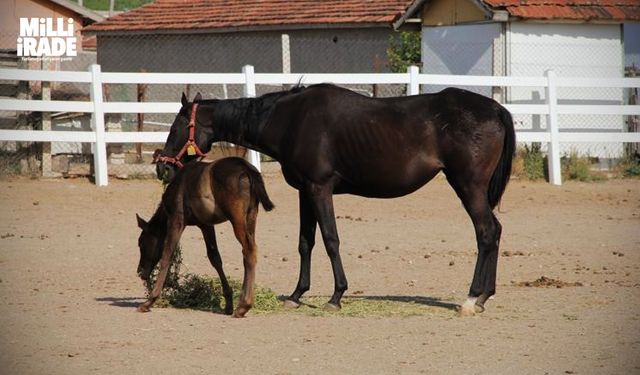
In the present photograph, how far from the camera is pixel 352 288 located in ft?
41.8

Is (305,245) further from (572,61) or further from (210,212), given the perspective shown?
(572,61)

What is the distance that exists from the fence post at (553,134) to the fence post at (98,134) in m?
7.59

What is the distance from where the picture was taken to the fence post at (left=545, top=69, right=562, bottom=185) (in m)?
22.1

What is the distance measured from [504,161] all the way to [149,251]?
3.18 metres

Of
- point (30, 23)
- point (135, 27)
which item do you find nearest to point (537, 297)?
point (135, 27)

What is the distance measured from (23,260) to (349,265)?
356 cm

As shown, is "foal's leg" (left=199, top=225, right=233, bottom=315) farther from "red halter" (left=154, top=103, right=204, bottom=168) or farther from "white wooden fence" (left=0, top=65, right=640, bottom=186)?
"white wooden fence" (left=0, top=65, right=640, bottom=186)

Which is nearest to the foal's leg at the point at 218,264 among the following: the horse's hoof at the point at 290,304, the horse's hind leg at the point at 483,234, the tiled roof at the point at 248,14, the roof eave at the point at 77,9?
the horse's hoof at the point at 290,304

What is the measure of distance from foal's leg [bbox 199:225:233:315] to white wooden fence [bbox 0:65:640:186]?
935 cm

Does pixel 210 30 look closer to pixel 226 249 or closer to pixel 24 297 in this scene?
pixel 226 249

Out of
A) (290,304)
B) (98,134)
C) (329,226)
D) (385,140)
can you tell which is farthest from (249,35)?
(290,304)

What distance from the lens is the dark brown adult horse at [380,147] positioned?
11062mm

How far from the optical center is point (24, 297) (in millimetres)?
11578

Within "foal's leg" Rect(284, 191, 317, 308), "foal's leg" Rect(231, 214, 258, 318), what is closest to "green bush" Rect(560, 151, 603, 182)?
"foal's leg" Rect(284, 191, 317, 308)
